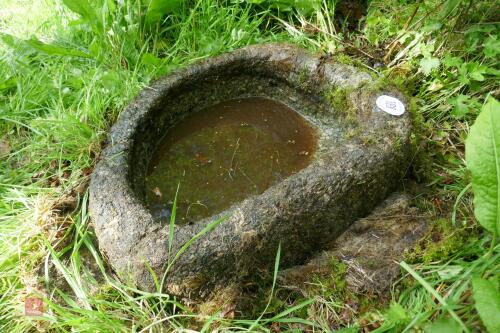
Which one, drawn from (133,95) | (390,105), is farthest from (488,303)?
(133,95)

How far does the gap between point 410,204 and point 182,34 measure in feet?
6.12

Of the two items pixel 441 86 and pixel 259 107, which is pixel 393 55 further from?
pixel 259 107

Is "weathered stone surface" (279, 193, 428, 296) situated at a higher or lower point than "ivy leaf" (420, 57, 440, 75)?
lower

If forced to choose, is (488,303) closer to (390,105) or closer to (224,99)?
(390,105)

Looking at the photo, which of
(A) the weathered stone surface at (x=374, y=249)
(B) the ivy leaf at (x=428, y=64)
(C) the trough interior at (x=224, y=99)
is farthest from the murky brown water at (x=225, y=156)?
(B) the ivy leaf at (x=428, y=64)

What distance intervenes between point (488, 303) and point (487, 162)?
0.40 m

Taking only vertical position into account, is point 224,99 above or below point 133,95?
below

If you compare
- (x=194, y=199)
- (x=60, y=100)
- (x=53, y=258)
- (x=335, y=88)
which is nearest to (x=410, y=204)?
(x=335, y=88)

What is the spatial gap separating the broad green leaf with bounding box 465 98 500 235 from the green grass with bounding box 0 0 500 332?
0.18 m

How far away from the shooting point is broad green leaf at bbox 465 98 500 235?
1.18 metres

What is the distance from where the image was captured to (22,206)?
6.88 ft

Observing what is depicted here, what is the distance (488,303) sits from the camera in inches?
42.6

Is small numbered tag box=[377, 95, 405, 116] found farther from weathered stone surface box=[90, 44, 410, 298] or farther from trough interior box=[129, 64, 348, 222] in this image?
trough interior box=[129, 64, 348, 222]

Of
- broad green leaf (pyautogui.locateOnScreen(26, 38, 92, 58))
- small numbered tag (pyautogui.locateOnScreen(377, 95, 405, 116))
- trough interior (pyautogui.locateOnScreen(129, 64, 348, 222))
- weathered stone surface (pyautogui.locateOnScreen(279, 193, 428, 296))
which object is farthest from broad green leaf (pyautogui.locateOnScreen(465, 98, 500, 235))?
broad green leaf (pyautogui.locateOnScreen(26, 38, 92, 58))
